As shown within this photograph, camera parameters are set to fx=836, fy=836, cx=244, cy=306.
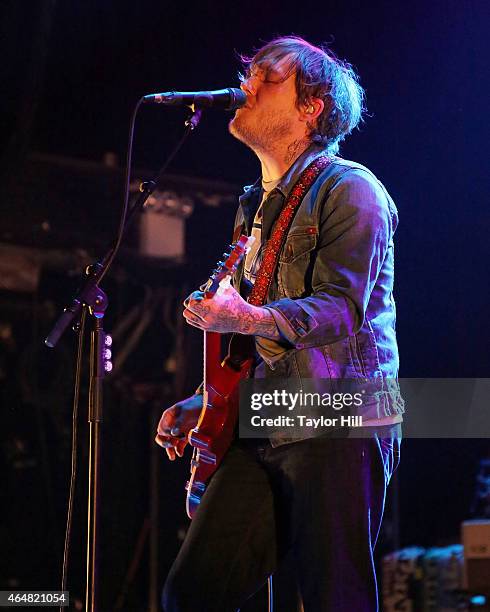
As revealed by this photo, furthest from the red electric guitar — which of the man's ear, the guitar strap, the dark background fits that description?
the dark background

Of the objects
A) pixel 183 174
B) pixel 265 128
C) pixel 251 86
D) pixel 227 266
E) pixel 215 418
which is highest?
pixel 183 174

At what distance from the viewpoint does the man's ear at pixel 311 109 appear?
8.63 feet

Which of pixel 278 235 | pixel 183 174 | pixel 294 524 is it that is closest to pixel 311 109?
Answer: pixel 278 235

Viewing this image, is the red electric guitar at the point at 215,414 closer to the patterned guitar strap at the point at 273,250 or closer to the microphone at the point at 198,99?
the patterned guitar strap at the point at 273,250

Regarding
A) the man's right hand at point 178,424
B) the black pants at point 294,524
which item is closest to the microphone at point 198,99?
the man's right hand at point 178,424

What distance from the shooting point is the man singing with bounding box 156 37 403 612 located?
6.86 feet

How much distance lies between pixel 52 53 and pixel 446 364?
8.69 ft

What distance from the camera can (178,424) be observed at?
2.59 meters

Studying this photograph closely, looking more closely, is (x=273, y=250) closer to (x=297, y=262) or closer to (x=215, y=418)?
(x=297, y=262)

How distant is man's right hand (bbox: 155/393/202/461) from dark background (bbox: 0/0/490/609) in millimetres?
2057

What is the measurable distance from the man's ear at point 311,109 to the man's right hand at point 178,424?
3.12 feet

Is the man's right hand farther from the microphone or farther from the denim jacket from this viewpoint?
the microphone

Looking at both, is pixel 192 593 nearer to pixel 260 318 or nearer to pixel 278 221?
pixel 260 318

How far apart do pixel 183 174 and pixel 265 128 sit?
2255 millimetres
